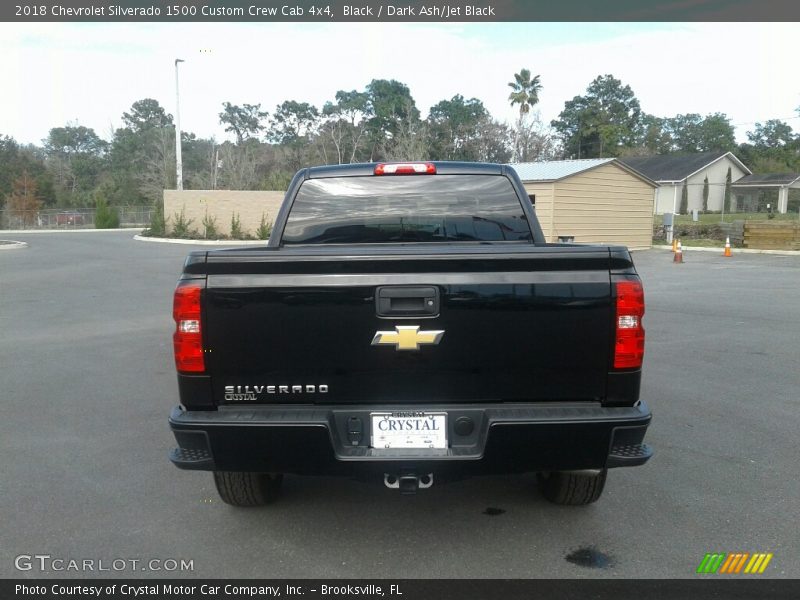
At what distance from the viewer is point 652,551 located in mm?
3445

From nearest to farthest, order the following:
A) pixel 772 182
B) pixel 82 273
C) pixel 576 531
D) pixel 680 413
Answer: pixel 576 531, pixel 680 413, pixel 82 273, pixel 772 182

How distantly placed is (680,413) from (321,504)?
3384 millimetres

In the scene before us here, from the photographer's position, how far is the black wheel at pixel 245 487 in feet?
12.3

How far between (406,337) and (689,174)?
186 feet

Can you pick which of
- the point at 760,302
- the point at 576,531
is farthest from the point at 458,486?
the point at 760,302

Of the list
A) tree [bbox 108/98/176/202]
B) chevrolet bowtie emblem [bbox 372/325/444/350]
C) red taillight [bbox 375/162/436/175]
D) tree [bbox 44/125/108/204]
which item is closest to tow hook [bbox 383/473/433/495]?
chevrolet bowtie emblem [bbox 372/325/444/350]

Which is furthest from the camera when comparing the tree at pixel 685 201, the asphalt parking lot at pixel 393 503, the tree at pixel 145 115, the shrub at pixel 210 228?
the tree at pixel 145 115

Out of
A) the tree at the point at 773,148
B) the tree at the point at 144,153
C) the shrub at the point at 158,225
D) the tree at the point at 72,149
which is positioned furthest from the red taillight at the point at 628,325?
the tree at the point at 72,149

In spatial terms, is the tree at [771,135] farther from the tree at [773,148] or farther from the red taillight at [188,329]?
the red taillight at [188,329]

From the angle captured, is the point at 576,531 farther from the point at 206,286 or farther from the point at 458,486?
the point at 206,286

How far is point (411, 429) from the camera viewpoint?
3078mm

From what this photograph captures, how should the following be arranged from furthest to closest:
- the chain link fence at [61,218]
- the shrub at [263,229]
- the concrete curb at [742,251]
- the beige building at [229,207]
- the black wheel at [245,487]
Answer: the chain link fence at [61,218] → the beige building at [229,207] → the shrub at [263,229] → the concrete curb at [742,251] → the black wheel at [245,487]

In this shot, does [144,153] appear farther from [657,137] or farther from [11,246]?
[657,137]
